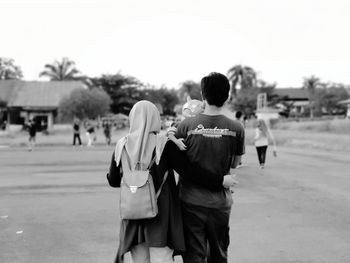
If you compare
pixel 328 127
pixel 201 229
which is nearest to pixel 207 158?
pixel 201 229

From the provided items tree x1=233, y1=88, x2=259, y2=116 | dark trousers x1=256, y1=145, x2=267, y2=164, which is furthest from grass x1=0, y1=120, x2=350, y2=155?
tree x1=233, y1=88, x2=259, y2=116

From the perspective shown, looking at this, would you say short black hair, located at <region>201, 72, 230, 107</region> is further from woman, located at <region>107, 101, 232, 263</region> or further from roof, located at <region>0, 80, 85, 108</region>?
roof, located at <region>0, 80, 85, 108</region>

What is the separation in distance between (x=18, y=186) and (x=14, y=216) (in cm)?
368

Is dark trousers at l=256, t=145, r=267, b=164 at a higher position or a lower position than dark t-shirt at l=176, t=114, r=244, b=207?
lower

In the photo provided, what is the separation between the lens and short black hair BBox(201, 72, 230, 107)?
12.7 ft

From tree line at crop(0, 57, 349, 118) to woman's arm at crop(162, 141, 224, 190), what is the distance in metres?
48.7

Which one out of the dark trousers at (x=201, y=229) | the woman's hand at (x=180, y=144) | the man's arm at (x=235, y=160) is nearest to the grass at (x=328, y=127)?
the man's arm at (x=235, y=160)

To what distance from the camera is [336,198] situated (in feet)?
32.1

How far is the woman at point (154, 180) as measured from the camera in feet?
12.2

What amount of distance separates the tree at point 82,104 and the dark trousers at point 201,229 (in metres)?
48.7

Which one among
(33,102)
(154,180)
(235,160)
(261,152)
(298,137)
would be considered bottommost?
(298,137)

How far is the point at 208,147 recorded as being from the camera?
12.6 feet

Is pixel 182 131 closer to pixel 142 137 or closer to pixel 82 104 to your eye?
pixel 142 137

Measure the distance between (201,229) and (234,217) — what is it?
4249mm
